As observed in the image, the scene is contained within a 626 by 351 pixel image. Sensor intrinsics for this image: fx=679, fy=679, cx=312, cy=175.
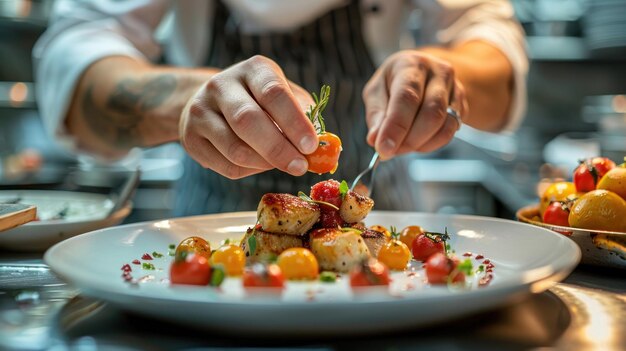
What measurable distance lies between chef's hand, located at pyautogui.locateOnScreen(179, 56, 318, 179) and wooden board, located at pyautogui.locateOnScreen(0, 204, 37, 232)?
0.32 meters

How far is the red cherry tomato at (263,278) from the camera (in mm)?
913

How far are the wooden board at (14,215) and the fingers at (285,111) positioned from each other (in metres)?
0.47

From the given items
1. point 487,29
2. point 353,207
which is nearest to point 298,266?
point 353,207

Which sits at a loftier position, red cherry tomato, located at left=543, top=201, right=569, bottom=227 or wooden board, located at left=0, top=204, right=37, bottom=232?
wooden board, located at left=0, top=204, right=37, bottom=232

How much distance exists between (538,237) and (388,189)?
3.62 ft

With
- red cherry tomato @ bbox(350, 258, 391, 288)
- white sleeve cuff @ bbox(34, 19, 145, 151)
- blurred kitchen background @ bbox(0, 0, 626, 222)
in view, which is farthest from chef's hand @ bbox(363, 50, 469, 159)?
blurred kitchen background @ bbox(0, 0, 626, 222)

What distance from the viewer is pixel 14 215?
1196mm

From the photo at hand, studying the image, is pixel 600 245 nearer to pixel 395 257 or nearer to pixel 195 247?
pixel 395 257

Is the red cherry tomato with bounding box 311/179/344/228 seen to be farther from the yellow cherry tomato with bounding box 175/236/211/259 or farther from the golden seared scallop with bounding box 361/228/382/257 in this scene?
the yellow cherry tomato with bounding box 175/236/211/259

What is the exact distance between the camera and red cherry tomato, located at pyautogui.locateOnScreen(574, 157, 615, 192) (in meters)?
1.36

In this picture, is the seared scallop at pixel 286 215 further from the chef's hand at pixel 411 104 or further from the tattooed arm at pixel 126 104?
the tattooed arm at pixel 126 104

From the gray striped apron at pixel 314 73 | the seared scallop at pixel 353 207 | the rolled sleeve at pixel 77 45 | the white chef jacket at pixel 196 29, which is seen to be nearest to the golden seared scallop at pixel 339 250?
the seared scallop at pixel 353 207

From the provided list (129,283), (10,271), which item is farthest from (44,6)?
(129,283)

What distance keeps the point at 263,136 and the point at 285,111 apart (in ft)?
0.19
